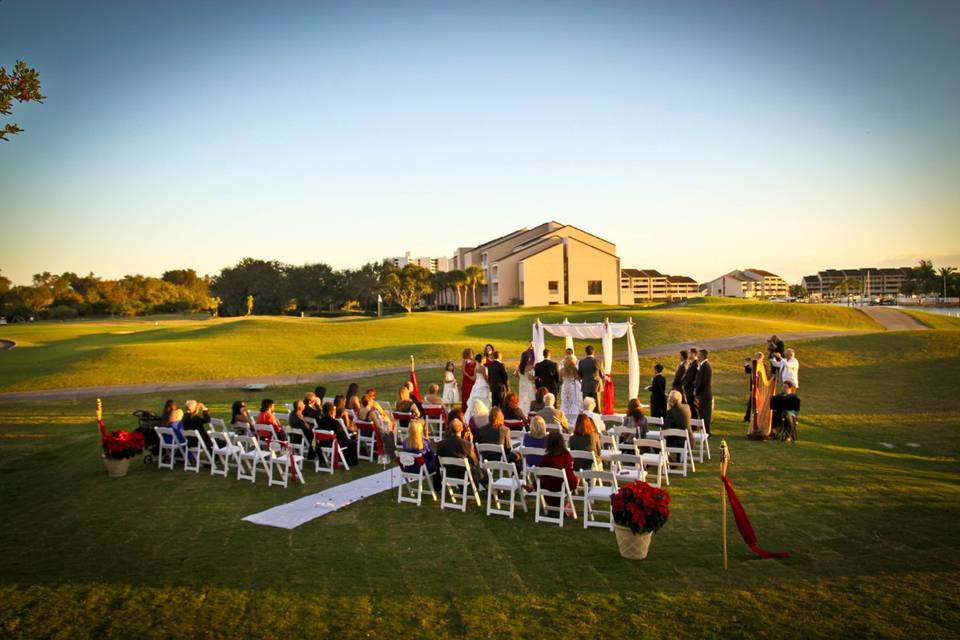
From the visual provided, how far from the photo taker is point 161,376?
29.2 meters

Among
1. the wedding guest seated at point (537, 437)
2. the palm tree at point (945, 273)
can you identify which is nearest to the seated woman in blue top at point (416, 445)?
the wedding guest seated at point (537, 437)

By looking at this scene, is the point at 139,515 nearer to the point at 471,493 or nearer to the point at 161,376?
the point at 471,493

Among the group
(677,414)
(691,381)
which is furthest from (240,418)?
(691,381)

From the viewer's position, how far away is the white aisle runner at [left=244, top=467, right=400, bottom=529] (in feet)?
32.1

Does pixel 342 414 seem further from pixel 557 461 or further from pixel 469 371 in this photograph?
pixel 557 461

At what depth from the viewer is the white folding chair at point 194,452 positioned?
42.2ft

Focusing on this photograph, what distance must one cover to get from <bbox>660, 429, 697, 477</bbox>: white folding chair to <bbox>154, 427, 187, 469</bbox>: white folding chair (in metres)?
9.88

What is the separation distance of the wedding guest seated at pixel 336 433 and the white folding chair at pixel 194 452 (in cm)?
233

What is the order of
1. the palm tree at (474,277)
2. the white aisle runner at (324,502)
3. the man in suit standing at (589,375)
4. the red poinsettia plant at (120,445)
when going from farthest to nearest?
the palm tree at (474,277) → the man in suit standing at (589,375) → the red poinsettia plant at (120,445) → the white aisle runner at (324,502)

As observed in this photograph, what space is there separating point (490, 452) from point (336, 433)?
11.3 feet

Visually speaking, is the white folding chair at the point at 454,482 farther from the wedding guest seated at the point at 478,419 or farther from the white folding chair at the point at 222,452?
the white folding chair at the point at 222,452

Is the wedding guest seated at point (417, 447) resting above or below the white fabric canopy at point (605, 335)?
below

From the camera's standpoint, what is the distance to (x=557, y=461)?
9.71m

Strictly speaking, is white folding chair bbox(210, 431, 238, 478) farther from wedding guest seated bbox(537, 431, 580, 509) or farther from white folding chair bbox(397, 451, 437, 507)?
wedding guest seated bbox(537, 431, 580, 509)
